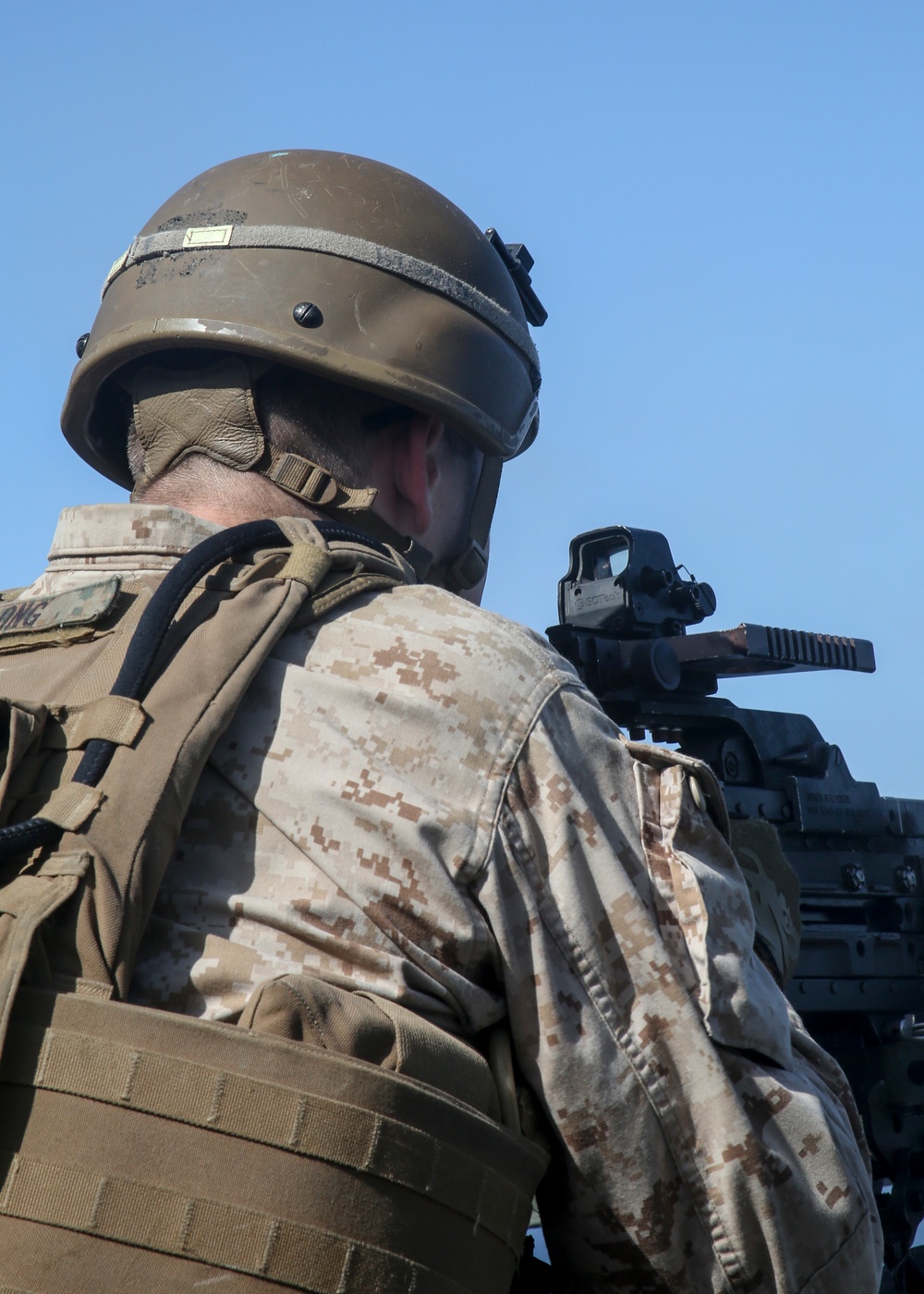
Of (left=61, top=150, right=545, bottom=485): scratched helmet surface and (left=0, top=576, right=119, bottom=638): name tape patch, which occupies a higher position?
(left=61, top=150, right=545, bottom=485): scratched helmet surface

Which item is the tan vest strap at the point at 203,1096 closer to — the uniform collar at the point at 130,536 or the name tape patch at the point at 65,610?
the name tape patch at the point at 65,610

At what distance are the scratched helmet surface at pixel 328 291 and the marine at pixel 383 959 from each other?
18.3 inches

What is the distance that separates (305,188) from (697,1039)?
1588 millimetres

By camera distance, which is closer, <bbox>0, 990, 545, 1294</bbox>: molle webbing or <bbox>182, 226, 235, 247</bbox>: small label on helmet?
<bbox>0, 990, 545, 1294</bbox>: molle webbing

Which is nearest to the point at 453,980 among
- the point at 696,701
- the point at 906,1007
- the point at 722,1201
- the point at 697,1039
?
the point at 697,1039

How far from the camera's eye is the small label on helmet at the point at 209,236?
91.8 inches

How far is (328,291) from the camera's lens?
228 centimetres

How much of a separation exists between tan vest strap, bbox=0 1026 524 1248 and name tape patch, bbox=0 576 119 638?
0.54 meters

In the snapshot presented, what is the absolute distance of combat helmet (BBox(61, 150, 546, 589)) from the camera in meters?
2.21

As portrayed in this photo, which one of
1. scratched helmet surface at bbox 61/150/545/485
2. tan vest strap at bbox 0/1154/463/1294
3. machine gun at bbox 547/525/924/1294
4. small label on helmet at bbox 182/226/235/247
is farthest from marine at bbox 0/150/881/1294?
machine gun at bbox 547/525/924/1294

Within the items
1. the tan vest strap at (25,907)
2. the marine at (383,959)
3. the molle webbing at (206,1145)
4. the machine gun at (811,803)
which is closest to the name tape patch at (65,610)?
the marine at (383,959)

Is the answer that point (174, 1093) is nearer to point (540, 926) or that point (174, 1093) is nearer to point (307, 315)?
point (540, 926)

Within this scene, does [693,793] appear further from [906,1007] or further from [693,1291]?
[906,1007]

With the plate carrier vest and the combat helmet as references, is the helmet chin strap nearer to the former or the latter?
the combat helmet
